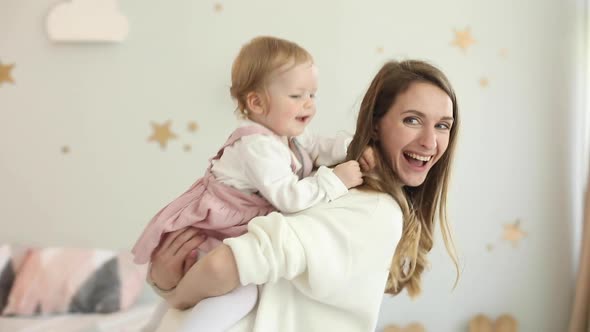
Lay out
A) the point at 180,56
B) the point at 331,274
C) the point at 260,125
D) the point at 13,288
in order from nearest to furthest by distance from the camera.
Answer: the point at 331,274 < the point at 260,125 < the point at 13,288 < the point at 180,56

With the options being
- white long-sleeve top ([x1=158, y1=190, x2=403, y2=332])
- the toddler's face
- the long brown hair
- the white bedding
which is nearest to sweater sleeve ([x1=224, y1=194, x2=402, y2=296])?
white long-sleeve top ([x1=158, y1=190, x2=403, y2=332])

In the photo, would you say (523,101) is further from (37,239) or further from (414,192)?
(37,239)

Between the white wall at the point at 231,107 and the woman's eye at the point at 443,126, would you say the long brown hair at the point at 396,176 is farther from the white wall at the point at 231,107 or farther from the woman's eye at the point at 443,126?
the white wall at the point at 231,107

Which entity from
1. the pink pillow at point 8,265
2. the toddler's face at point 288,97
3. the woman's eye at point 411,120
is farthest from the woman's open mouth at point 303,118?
the pink pillow at point 8,265

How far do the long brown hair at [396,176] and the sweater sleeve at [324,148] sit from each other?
0.07 metres

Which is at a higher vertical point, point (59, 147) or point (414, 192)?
point (414, 192)

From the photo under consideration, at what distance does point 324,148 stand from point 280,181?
287mm

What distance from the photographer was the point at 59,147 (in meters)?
2.63

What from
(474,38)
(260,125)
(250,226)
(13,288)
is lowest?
(13,288)

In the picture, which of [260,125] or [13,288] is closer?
[260,125]

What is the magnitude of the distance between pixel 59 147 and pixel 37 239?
0.44 m

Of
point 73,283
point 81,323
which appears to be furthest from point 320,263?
point 73,283

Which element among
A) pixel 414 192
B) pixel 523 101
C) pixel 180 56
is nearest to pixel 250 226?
pixel 414 192

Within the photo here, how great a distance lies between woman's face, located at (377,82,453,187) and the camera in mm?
1160
